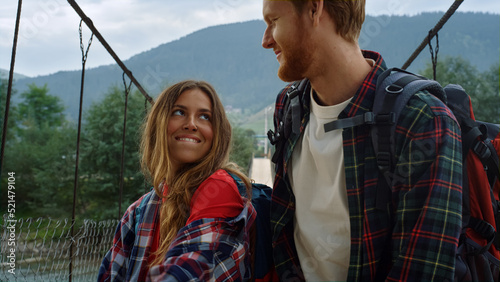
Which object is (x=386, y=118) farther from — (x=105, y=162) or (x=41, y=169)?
(x=41, y=169)

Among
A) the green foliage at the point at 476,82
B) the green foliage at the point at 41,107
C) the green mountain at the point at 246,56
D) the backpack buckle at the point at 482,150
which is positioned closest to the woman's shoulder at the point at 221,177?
the backpack buckle at the point at 482,150

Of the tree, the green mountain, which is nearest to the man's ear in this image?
the tree

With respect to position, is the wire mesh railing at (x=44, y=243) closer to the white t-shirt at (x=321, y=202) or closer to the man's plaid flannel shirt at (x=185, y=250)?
the man's plaid flannel shirt at (x=185, y=250)

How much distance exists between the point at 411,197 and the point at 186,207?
0.60 metres

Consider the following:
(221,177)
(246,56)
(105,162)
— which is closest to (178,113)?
(221,177)

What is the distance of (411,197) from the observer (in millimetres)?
894

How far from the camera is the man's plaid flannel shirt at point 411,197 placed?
0.87 metres

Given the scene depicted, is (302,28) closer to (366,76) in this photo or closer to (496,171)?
(366,76)

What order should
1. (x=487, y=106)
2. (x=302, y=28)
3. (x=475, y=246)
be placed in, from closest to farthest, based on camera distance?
1. (x=475, y=246)
2. (x=302, y=28)
3. (x=487, y=106)

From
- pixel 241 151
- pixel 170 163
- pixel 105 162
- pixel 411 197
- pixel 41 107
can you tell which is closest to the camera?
pixel 411 197

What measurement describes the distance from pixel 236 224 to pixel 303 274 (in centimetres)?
24

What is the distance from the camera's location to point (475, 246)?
897mm

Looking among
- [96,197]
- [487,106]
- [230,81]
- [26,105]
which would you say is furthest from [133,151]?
[230,81]

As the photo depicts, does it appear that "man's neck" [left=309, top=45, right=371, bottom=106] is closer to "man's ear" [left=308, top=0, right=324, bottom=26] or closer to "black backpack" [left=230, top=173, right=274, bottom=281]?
"man's ear" [left=308, top=0, right=324, bottom=26]
